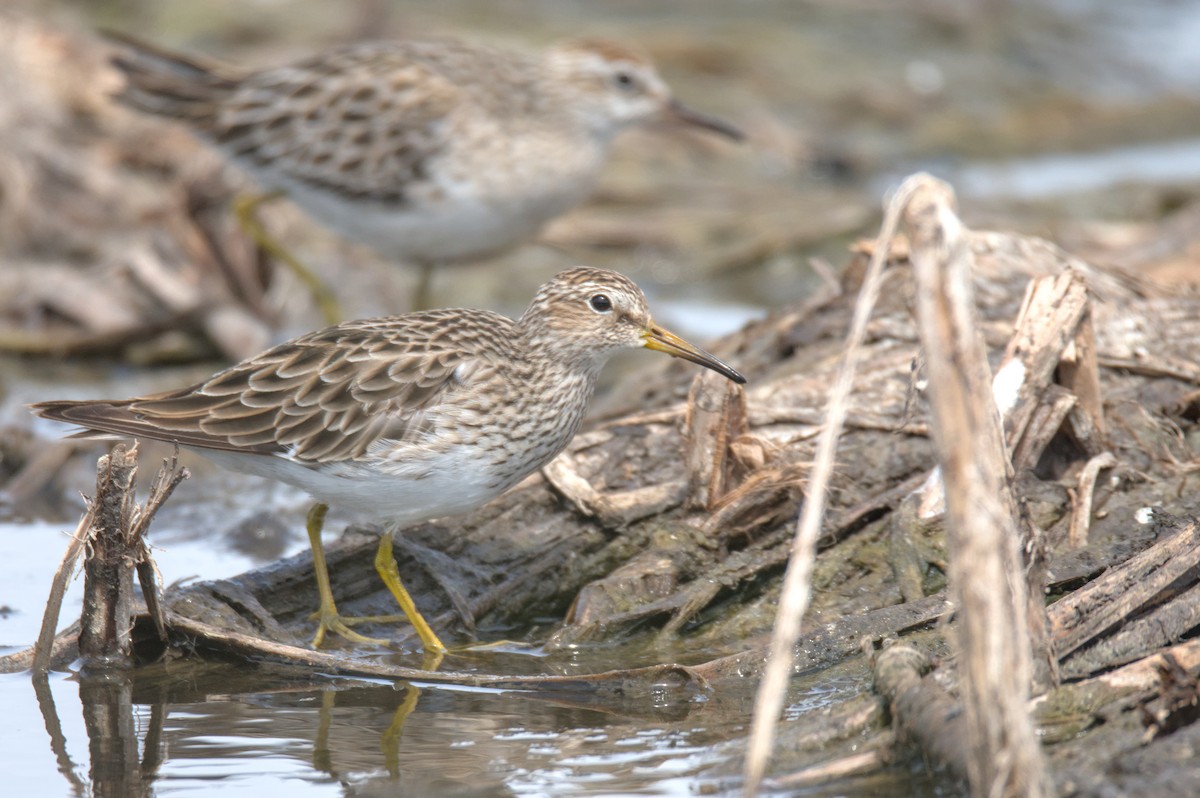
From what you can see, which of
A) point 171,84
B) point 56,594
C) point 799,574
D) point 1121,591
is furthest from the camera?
point 171,84

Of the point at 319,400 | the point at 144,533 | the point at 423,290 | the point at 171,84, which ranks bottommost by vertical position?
the point at 144,533

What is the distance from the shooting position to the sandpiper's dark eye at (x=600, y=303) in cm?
645

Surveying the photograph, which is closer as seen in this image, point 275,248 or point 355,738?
point 355,738

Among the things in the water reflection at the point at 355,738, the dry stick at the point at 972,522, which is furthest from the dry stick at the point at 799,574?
the water reflection at the point at 355,738

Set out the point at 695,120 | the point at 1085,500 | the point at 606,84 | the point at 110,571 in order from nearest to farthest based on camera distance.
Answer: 1. the point at 110,571
2. the point at 1085,500
3. the point at 606,84
4. the point at 695,120

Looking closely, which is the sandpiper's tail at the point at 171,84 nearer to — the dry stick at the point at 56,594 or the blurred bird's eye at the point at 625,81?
the blurred bird's eye at the point at 625,81

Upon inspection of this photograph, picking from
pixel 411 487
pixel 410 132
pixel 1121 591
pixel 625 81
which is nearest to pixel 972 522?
pixel 1121 591

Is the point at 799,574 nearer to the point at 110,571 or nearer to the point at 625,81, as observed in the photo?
the point at 110,571

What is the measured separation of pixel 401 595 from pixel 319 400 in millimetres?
815

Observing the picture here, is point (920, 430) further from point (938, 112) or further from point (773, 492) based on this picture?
point (938, 112)

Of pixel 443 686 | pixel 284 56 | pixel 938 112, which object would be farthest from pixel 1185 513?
pixel 284 56

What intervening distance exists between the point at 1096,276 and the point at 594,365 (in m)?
2.59

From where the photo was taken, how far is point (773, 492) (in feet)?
19.5

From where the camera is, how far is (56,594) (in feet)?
16.6
